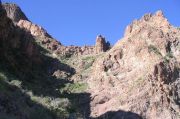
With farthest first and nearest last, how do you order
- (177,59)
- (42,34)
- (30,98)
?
1. (42,34)
2. (177,59)
3. (30,98)

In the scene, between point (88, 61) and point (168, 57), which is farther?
point (88, 61)

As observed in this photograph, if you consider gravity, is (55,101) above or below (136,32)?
below

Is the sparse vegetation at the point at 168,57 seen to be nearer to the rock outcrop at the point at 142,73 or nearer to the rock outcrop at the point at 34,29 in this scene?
the rock outcrop at the point at 142,73

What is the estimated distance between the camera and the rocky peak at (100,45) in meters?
60.8

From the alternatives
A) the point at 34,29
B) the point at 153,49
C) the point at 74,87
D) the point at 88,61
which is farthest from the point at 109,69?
the point at 34,29

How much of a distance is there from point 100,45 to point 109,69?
8.03 metres

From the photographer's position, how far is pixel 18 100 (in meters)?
26.3

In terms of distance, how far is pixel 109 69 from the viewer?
53188 mm

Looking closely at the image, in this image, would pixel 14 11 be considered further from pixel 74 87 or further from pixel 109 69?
pixel 109 69

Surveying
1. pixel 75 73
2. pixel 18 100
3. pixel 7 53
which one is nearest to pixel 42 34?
pixel 75 73

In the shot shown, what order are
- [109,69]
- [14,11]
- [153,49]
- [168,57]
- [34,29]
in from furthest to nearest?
[14,11] < [34,29] < [109,69] < [153,49] < [168,57]

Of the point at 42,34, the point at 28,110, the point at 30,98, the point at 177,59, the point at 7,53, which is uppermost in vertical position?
the point at 42,34

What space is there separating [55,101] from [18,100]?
7.38m

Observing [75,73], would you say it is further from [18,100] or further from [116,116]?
[18,100]
